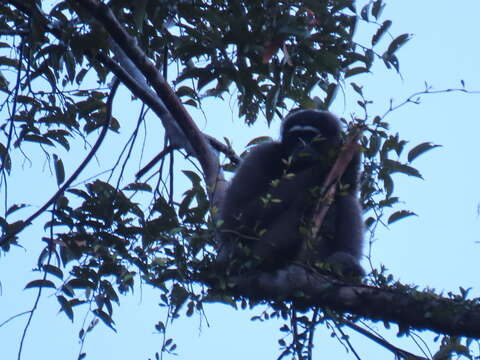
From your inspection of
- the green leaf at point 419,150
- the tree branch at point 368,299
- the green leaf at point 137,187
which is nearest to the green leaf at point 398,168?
the green leaf at point 419,150

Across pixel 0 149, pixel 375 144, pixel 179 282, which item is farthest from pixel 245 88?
pixel 0 149

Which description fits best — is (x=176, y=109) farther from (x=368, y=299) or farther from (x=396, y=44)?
(x=368, y=299)

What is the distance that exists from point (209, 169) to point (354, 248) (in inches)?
51.5

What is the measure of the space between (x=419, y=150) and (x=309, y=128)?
151 centimetres

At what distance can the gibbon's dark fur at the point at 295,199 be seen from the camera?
5289mm

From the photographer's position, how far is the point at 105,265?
16.0 feet

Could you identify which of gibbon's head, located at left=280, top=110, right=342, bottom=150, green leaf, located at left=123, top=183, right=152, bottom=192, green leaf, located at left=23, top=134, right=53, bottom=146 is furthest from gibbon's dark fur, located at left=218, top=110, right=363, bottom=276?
green leaf, located at left=23, top=134, right=53, bottom=146

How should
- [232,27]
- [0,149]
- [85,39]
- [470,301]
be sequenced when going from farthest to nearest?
[0,149]
[85,39]
[232,27]
[470,301]

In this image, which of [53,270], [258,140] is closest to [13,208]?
[53,270]

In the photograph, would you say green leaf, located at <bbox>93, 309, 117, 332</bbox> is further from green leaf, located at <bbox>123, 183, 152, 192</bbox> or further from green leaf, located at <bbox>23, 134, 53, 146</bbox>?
green leaf, located at <bbox>23, 134, 53, 146</bbox>

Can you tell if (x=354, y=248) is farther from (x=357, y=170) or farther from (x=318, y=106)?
(x=318, y=106)

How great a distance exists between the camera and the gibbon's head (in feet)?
20.3

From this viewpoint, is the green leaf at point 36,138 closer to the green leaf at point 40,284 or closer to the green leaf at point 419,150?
the green leaf at point 40,284

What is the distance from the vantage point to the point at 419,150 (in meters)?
4.77
